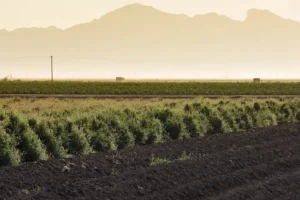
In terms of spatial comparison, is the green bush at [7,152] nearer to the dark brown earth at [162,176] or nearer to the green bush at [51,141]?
the dark brown earth at [162,176]

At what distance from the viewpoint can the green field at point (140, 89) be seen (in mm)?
78375

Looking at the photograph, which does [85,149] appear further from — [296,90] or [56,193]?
[296,90]

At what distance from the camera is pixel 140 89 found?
80.1 meters

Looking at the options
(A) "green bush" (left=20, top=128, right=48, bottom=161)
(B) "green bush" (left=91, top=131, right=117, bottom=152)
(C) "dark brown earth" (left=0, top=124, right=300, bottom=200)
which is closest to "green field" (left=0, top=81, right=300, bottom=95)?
(B) "green bush" (left=91, top=131, right=117, bottom=152)

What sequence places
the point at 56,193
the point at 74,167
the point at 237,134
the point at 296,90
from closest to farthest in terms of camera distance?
the point at 56,193, the point at 74,167, the point at 237,134, the point at 296,90

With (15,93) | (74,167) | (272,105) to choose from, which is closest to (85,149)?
(74,167)

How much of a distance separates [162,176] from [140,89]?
66.9 m

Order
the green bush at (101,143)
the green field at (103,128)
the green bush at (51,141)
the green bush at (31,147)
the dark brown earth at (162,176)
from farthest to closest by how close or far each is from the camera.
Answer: the green bush at (101,143)
the green bush at (51,141)
the green field at (103,128)
the green bush at (31,147)
the dark brown earth at (162,176)

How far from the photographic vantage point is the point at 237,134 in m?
23.4

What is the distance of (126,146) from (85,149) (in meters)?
2.09

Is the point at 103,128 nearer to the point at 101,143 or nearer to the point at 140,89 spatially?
the point at 101,143

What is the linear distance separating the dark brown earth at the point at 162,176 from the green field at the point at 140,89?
60.6 m

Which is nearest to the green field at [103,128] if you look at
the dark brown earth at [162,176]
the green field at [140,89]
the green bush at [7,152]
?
the green bush at [7,152]

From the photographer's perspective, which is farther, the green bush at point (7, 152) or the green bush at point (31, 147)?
the green bush at point (31, 147)
